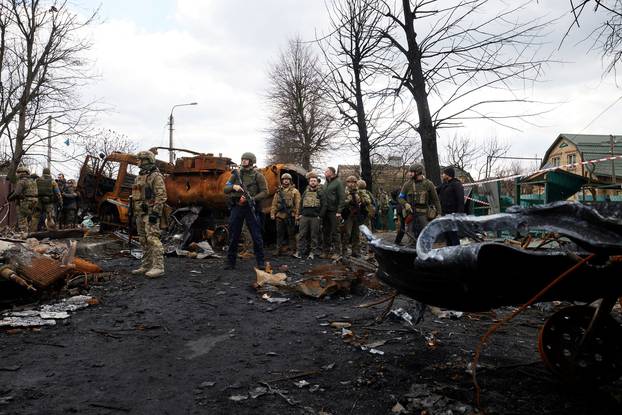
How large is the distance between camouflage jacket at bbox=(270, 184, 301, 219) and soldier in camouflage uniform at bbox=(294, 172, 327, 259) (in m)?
0.25

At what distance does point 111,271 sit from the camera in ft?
24.6

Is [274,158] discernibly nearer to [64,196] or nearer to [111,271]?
[64,196]

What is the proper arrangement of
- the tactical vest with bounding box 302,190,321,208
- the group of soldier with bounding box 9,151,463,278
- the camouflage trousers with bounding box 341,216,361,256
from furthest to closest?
the camouflage trousers with bounding box 341,216,361,256 → the tactical vest with bounding box 302,190,321,208 → the group of soldier with bounding box 9,151,463,278

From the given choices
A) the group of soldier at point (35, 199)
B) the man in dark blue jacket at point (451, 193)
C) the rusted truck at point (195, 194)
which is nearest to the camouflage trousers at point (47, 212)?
the group of soldier at point (35, 199)

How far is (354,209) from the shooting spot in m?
9.45

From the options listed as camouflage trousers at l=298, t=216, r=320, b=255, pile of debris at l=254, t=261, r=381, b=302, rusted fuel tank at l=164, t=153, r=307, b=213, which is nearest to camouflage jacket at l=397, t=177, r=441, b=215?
camouflage trousers at l=298, t=216, r=320, b=255

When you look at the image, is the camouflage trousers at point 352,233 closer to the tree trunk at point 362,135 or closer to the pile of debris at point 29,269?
the tree trunk at point 362,135

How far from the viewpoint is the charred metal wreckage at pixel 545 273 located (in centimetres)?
234

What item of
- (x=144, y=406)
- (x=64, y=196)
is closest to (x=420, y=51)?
(x=144, y=406)

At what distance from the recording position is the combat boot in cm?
690

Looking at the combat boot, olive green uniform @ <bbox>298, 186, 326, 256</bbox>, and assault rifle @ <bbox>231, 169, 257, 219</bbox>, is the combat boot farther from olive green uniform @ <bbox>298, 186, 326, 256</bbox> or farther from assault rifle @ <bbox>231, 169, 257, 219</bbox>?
olive green uniform @ <bbox>298, 186, 326, 256</bbox>

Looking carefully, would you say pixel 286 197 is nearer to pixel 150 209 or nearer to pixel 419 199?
pixel 419 199

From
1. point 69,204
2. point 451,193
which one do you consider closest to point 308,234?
point 451,193

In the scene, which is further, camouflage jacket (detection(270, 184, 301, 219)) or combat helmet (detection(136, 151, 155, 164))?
camouflage jacket (detection(270, 184, 301, 219))
